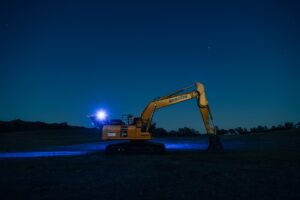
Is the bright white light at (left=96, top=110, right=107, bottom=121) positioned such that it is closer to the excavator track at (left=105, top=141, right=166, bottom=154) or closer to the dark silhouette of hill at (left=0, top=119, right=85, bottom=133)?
the excavator track at (left=105, top=141, right=166, bottom=154)

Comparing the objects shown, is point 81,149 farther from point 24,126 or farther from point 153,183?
point 24,126

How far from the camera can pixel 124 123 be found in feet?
74.4

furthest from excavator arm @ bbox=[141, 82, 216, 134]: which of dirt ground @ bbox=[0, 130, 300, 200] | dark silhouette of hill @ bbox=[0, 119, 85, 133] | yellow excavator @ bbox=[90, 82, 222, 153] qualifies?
dark silhouette of hill @ bbox=[0, 119, 85, 133]

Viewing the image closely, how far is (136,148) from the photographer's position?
21969 mm

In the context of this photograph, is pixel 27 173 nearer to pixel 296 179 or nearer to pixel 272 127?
pixel 296 179

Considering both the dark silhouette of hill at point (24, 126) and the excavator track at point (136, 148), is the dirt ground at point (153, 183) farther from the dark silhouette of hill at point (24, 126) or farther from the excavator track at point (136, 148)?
the dark silhouette of hill at point (24, 126)

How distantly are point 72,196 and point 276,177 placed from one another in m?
7.49

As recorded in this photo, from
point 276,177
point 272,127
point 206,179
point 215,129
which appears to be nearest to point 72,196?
point 206,179

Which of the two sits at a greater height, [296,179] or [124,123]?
[124,123]

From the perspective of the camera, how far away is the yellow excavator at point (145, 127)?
21.8 m

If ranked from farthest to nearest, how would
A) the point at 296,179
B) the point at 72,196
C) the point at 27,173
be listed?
the point at 27,173
the point at 296,179
the point at 72,196

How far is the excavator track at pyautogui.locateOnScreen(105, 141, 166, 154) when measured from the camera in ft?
71.9

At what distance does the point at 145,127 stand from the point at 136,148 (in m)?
1.70

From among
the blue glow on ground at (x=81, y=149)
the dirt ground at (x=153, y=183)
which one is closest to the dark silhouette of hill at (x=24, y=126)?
the blue glow on ground at (x=81, y=149)
